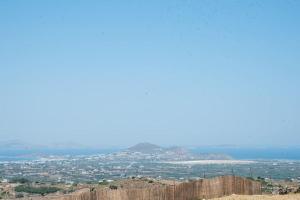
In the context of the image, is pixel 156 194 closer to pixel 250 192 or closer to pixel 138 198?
pixel 138 198

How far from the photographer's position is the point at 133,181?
45.2 m

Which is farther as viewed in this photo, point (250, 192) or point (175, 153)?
point (175, 153)

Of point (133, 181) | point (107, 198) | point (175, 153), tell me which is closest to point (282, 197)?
point (107, 198)

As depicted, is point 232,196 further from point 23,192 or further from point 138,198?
point 23,192

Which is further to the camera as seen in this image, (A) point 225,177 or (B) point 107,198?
(A) point 225,177

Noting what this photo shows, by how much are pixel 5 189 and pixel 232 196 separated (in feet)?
96.2

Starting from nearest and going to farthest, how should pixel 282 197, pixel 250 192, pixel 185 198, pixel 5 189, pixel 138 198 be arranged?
1. pixel 138 198
2. pixel 185 198
3. pixel 282 197
4. pixel 250 192
5. pixel 5 189

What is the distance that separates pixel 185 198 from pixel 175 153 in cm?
16661

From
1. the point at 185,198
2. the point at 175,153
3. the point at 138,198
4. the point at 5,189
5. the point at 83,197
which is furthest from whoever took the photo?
the point at 175,153

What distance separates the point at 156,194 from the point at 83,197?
3621 millimetres

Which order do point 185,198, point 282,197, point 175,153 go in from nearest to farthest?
point 185,198
point 282,197
point 175,153

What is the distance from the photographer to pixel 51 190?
50.2 metres

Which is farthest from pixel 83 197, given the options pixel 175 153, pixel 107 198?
pixel 175 153

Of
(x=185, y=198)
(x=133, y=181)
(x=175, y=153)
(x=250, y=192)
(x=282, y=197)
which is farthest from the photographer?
(x=175, y=153)
